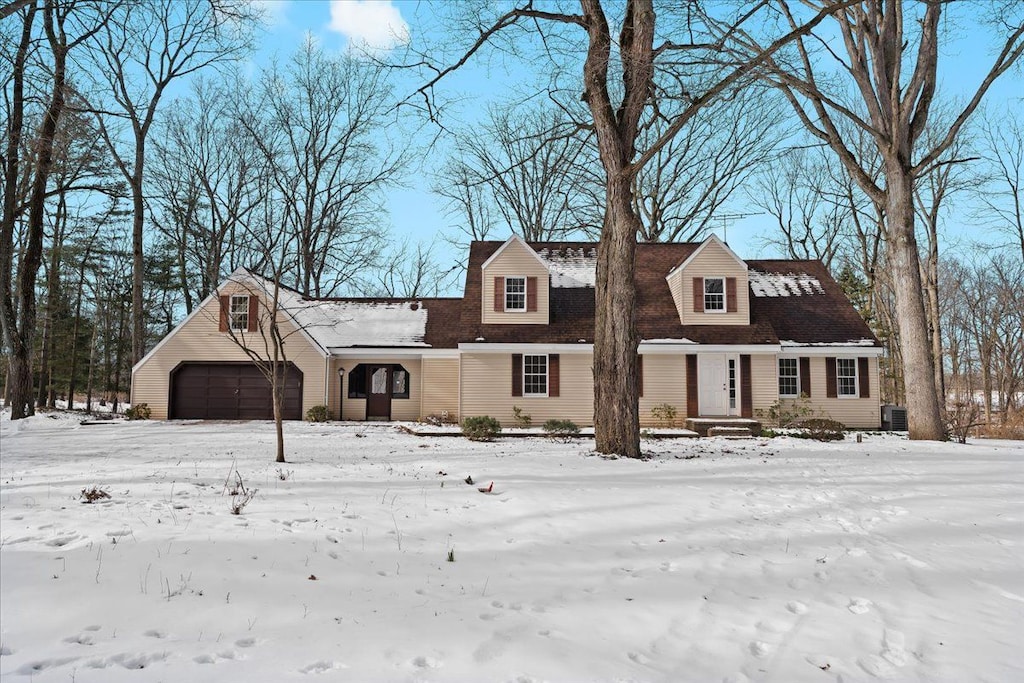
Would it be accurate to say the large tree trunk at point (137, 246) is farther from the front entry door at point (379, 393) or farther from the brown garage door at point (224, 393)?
the front entry door at point (379, 393)

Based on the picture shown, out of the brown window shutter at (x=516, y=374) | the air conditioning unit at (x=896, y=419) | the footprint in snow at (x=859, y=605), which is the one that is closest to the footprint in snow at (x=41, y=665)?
the footprint in snow at (x=859, y=605)

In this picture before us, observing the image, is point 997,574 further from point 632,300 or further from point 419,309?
point 419,309

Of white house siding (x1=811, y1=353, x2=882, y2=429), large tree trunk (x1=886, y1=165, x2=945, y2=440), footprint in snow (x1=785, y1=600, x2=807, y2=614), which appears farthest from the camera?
white house siding (x1=811, y1=353, x2=882, y2=429)

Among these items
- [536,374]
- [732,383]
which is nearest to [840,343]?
[732,383]

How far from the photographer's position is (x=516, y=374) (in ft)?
66.0

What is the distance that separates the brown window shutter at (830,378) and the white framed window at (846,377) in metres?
0.10

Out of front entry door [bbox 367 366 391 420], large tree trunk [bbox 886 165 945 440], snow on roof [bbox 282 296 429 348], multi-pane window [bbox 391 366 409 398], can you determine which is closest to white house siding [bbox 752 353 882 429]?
large tree trunk [bbox 886 165 945 440]

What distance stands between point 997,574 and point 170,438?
50.8 feet

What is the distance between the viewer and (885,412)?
20.1 meters

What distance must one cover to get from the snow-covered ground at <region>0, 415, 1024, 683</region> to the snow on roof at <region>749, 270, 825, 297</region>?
14.6 m

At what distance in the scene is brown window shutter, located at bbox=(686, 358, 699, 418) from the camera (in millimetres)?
19622

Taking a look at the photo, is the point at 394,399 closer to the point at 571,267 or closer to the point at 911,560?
the point at 571,267

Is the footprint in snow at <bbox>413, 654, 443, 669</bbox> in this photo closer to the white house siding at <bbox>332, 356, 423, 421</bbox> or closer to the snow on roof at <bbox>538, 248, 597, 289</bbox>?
the white house siding at <bbox>332, 356, 423, 421</bbox>

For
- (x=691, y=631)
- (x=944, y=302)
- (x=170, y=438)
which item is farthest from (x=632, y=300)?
(x=944, y=302)
